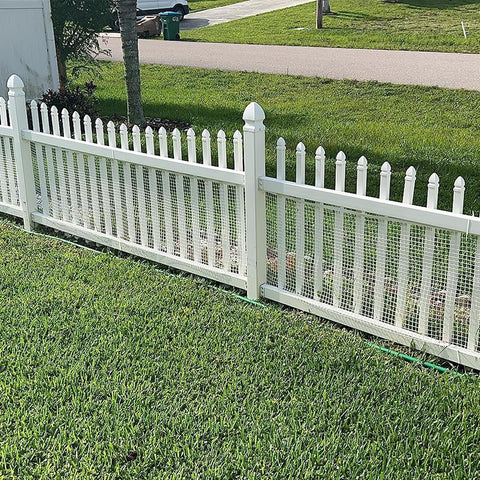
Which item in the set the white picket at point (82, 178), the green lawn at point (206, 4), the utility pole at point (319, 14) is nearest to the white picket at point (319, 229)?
the white picket at point (82, 178)

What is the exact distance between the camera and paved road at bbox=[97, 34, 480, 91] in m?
13.2

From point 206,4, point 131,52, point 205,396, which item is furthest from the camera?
point 206,4

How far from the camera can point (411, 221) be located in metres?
3.77

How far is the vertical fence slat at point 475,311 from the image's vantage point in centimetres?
358

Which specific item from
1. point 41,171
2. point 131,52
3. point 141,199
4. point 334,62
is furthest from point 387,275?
point 334,62

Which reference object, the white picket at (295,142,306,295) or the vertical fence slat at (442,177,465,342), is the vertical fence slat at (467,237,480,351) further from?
the white picket at (295,142,306,295)

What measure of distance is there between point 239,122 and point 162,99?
8.94ft

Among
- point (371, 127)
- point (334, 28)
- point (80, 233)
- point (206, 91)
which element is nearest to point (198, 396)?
point (80, 233)

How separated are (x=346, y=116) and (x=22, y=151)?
5.81 m

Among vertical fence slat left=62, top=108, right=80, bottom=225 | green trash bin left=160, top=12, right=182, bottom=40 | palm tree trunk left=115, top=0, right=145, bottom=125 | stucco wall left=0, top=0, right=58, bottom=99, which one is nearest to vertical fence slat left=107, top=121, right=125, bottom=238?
vertical fence slat left=62, top=108, right=80, bottom=225

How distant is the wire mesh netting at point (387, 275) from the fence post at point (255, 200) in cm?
14

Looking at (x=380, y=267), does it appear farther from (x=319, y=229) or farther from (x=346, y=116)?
(x=346, y=116)

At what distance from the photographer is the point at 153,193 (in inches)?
202

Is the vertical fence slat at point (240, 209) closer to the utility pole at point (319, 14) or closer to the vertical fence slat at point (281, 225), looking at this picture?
the vertical fence slat at point (281, 225)
